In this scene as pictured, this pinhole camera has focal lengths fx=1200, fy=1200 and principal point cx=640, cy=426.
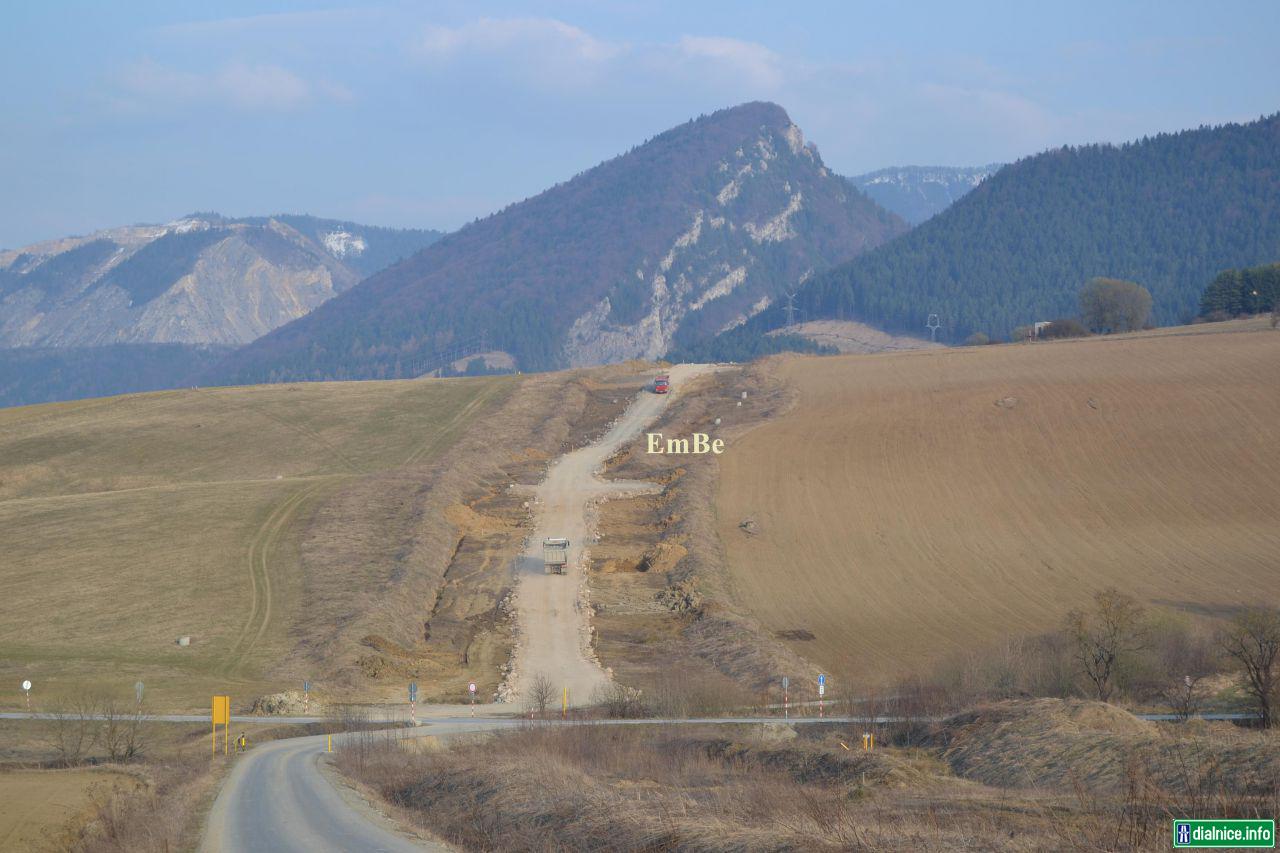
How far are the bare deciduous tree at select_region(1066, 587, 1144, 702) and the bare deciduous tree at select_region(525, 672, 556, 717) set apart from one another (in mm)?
15151

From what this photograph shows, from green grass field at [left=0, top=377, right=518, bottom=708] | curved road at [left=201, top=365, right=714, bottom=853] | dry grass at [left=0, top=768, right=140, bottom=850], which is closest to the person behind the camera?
curved road at [left=201, top=365, right=714, bottom=853]

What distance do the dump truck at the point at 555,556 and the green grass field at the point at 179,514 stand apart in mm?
10453

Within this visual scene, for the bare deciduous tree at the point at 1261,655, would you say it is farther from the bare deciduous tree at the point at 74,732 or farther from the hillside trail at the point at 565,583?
→ the bare deciduous tree at the point at 74,732

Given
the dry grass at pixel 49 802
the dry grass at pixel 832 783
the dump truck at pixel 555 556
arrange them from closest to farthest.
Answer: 1. the dry grass at pixel 832 783
2. the dry grass at pixel 49 802
3. the dump truck at pixel 555 556

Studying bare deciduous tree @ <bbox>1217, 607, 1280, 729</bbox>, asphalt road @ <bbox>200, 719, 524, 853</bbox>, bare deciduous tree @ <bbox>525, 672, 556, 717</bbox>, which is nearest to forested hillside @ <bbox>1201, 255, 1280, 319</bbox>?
bare deciduous tree @ <bbox>1217, 607, 1280, 729</bbox>

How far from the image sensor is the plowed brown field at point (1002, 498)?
45094 millimetres

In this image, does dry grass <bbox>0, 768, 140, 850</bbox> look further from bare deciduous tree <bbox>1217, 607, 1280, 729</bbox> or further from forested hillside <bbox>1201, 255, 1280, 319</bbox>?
forested hillside <bbox>1201, 255, 1280, 319</bbox>

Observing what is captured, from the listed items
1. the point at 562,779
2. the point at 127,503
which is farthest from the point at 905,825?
the point at 127,503

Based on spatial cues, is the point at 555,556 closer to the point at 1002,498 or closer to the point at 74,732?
the point at 1002,498

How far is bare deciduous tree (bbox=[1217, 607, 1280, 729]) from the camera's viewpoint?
28542mm

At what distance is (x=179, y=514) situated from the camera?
58438 millimetres

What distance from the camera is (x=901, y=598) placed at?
46.8 meters

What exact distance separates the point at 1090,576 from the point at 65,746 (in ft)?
123

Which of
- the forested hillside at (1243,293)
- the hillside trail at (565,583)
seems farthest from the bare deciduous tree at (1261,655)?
the forested hillside at (1243,293)
